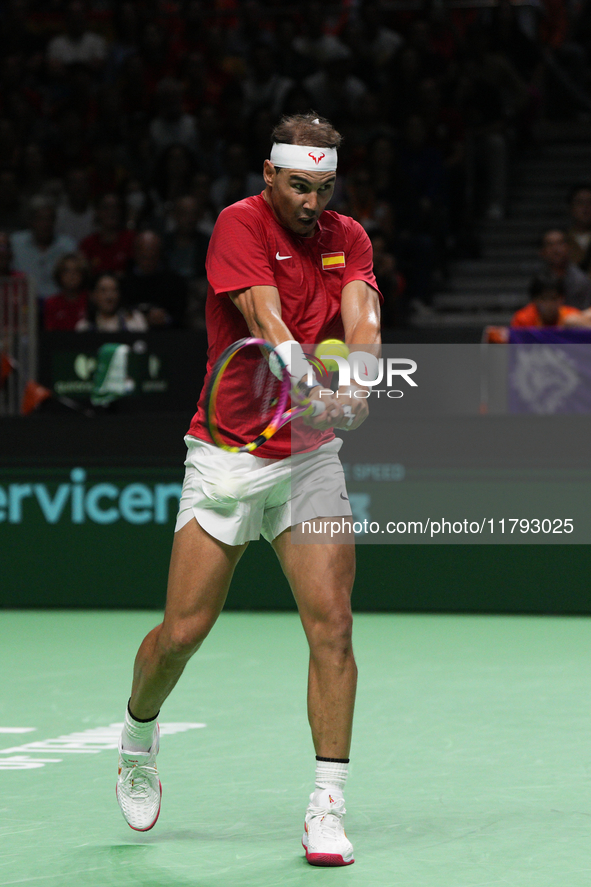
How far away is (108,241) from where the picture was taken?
11789mm

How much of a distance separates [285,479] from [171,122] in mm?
9866

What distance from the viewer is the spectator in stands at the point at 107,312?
31.1 ft

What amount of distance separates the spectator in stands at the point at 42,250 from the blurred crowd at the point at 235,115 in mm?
17

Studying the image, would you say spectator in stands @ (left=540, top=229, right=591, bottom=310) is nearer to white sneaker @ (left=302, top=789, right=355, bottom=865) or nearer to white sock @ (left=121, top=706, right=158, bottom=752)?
white sock @ (left=121, top=706, right=158, bottom=752)

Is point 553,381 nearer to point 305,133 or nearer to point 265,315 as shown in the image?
point 305,133

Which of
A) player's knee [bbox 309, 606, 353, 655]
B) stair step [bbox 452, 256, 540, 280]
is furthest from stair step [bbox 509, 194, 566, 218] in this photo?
player's knee [bbox 309, 606, 353, 655]

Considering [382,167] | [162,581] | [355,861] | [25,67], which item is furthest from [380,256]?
[355,861]

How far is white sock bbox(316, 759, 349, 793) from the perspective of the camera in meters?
3.57

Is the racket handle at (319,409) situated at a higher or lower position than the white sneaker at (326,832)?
higher

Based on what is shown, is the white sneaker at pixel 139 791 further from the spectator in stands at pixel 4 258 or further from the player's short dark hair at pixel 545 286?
the spectator in stands at pixel 4 258

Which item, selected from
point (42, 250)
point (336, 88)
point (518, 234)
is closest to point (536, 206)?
point (518, 234)

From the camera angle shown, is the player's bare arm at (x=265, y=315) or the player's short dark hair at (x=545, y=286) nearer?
the player's bare arm at (x=265, y=315)

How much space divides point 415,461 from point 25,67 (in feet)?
26.8

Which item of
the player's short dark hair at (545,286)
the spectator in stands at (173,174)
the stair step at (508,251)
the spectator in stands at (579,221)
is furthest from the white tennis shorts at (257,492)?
the spectator in stands at (173,174)
